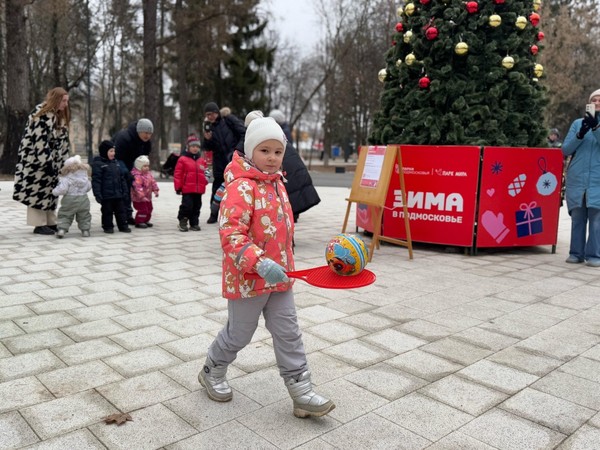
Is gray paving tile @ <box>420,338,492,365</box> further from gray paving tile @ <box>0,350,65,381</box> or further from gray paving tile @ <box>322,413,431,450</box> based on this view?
gray paving tile @ <box>0,350,65,381</box>

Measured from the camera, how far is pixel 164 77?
35.7m

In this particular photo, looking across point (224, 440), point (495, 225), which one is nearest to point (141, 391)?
point (224, 440)

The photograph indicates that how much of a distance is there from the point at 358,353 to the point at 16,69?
16.6 m

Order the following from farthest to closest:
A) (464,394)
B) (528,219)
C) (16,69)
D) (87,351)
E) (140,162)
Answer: (16,69) → (140,162) → (528,219) → (87,351) → (464,394)

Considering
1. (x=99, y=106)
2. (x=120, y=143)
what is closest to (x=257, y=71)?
(x=99, y=106)

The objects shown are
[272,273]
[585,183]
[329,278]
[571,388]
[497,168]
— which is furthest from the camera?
[497,168]

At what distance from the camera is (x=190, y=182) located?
902cm

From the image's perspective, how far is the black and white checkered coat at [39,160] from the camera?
317 inches

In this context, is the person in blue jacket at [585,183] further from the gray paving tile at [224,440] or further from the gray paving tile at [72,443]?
the gray paving tile at [72,443]

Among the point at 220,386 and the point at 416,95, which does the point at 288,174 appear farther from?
the point at 220,386

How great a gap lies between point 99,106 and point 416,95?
4550 cm

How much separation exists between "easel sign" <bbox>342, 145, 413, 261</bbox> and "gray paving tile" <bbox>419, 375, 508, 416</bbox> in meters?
3.49

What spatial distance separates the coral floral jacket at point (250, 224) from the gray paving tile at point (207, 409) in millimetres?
635

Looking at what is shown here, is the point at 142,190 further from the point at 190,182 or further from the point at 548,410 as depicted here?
the point at 548,410
